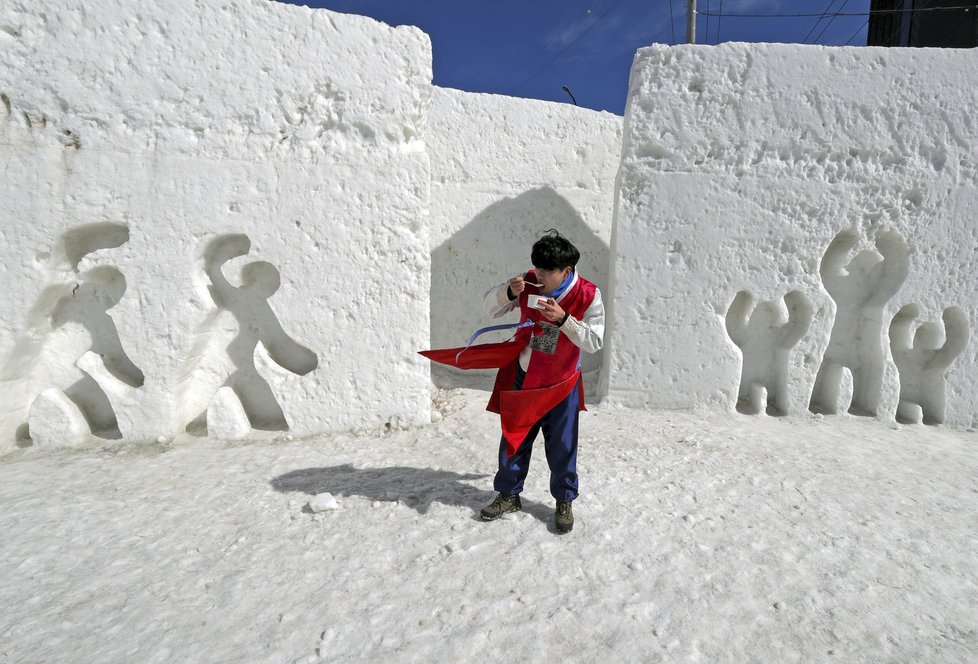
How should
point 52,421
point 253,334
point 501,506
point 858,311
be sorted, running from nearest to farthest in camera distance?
point 501,506 < point 52,421 < point 253,334 < point 858,311

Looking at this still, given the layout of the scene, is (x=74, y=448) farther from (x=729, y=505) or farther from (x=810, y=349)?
(x=810, y=349)

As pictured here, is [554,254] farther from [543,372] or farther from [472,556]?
[472,556]

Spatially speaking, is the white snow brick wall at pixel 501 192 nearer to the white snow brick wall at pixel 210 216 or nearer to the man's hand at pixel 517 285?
the white snow brick wall at pixel 210 216

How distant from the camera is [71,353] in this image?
3275mm

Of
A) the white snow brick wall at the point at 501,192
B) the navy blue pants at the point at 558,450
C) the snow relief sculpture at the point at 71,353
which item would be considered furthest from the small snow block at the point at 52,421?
the navy blue pants at the point at 558,450

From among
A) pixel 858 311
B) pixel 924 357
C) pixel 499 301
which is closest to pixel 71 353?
pixel 499 301

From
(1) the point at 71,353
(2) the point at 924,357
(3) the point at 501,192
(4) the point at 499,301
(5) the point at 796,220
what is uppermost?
(3) the point at 501,192

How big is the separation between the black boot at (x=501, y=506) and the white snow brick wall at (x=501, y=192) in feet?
7.40

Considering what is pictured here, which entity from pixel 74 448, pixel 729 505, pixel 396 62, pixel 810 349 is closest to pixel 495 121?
pixel 396 62

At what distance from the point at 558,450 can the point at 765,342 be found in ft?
8.58

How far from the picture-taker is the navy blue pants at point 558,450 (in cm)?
229

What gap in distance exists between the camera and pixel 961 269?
3859 millimetres

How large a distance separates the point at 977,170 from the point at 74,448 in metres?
6.51

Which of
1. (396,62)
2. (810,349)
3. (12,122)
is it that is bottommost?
(810,349)
